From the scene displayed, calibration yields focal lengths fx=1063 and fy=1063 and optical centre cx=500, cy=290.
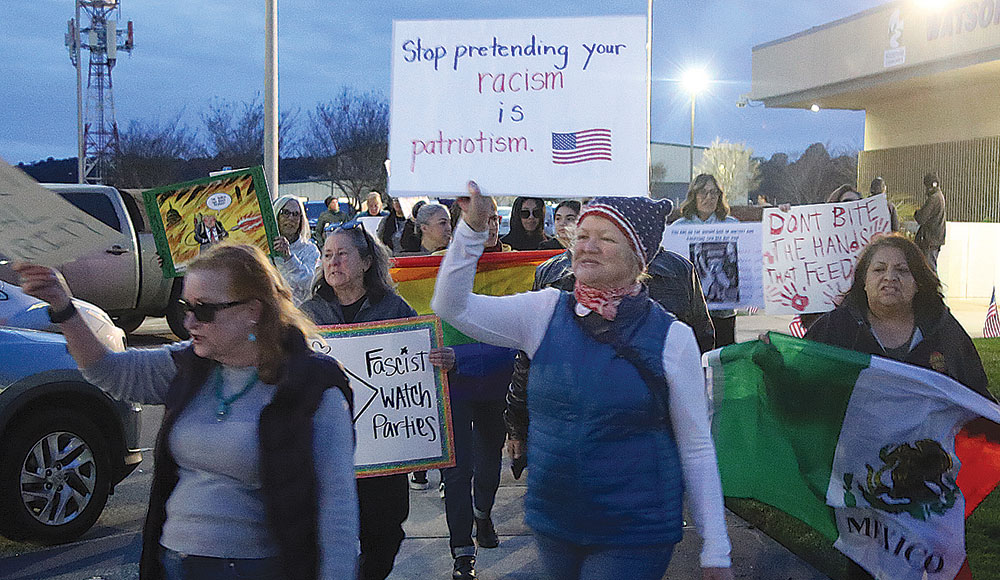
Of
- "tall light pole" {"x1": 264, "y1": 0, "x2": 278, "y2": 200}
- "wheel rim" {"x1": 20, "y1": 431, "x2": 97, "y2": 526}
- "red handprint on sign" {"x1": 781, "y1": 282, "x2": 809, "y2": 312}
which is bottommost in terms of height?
"wheel rim" {"x1": 20, "y1": 431, "x2": 97, "y2": 526}

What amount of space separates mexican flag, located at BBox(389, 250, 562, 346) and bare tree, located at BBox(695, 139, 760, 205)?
76.5 metres

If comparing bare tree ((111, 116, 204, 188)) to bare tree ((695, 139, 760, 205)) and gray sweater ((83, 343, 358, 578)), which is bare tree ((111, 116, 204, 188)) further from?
bare tree ((695, 139, 760, 205))

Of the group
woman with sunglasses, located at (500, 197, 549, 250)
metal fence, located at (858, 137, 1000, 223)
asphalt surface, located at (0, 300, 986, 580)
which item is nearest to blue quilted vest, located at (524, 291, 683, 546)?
asphalt surface, located at (0, 300, 986, 580)

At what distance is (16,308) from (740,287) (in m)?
5.34

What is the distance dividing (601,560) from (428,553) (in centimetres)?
312

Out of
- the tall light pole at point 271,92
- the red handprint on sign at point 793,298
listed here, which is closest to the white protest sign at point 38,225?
the red handprint on sign at point 793,298

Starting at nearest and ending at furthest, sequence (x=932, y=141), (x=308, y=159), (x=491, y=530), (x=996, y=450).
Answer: (x=996, y=450) → (x=491, y=530) → (x=932, y=141) → (x=308, y=159)

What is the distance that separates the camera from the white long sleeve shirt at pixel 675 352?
312 cm

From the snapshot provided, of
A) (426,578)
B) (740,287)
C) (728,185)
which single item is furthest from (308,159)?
(728,185)

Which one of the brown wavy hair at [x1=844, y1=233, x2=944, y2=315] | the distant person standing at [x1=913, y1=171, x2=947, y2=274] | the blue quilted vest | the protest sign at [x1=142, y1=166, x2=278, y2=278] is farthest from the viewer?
the distant person standing at [x1=913, y1=171, x2=947, y2=274]

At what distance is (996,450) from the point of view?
435 centimetres

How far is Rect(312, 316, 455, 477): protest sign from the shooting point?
500cm

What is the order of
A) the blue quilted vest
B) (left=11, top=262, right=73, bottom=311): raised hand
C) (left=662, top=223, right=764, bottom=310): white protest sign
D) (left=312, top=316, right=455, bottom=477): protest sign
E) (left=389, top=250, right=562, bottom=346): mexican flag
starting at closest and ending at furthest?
(left=11, top=262, right=73, bottom=311): raised hand → the blue quilted vest → (left=312, top=316, right=455, bottom=477): protest sign → (left=389, top=250, right=562, bottom=346): mexican flag → (left=662, top=223, right=764, bottom=310): white protest sign

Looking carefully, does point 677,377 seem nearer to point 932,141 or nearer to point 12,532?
point 12,532
